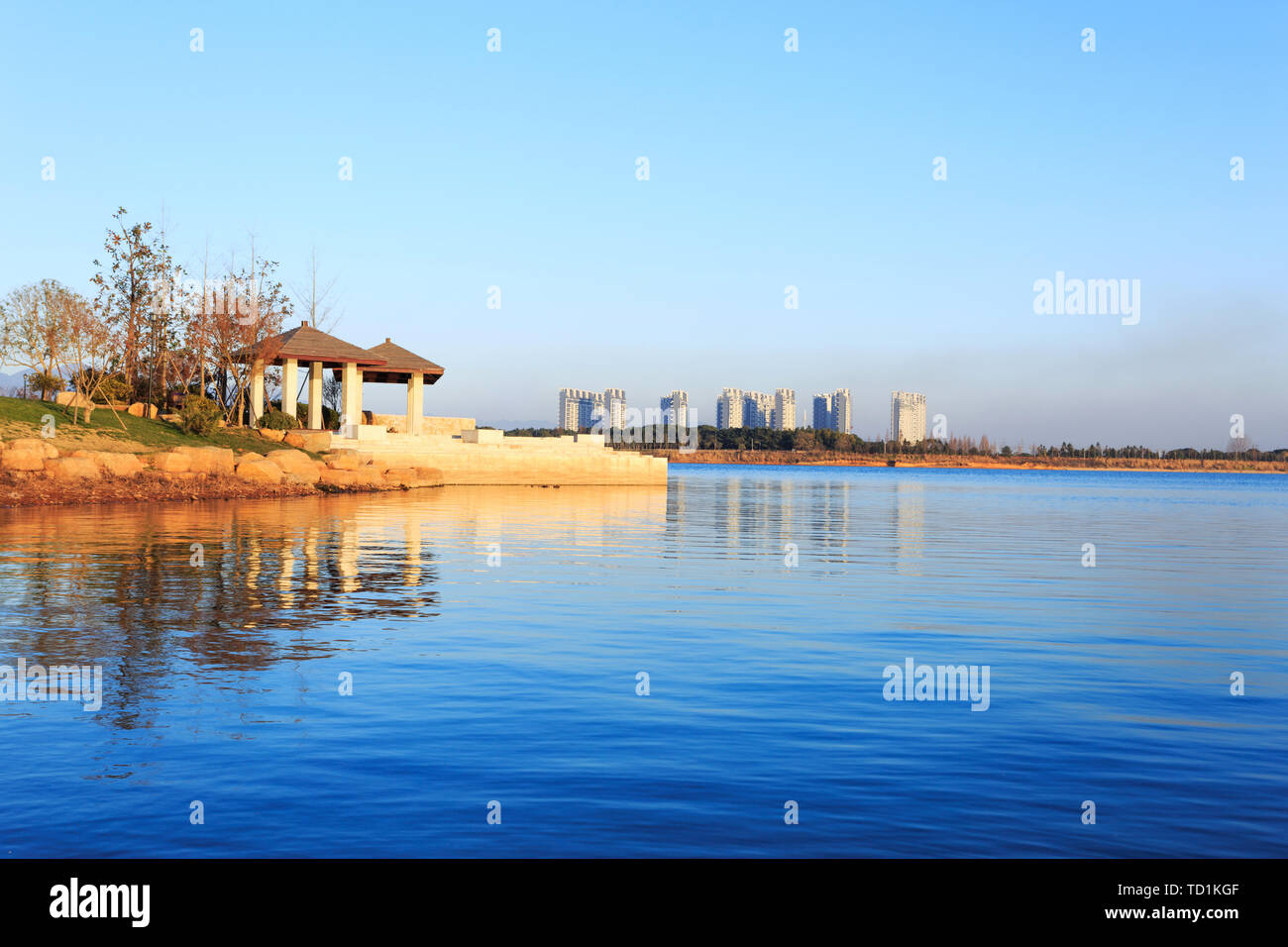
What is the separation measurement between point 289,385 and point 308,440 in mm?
5966

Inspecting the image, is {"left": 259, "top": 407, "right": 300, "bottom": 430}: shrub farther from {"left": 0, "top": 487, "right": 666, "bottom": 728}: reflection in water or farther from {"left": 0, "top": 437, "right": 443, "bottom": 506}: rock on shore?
{"left": 0, "top": 487, "right": 666, "bottom": 728}: reflection in water

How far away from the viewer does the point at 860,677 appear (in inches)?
367

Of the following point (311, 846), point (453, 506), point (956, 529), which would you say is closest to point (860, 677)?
point (311, 846)

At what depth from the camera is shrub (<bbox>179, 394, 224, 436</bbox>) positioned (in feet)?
136

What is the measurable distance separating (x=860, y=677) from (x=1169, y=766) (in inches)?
120

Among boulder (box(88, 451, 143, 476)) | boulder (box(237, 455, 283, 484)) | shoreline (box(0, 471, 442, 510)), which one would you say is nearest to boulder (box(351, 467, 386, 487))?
shoreline (box(0, 471, 442, 510))

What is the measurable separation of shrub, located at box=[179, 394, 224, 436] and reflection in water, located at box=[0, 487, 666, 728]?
11.7m

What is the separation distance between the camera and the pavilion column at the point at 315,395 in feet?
166

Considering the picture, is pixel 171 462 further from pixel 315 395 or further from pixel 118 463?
pixel 315 395

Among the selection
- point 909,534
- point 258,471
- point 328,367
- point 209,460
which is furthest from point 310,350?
point 909,534

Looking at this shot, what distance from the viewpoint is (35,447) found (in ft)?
97.3
